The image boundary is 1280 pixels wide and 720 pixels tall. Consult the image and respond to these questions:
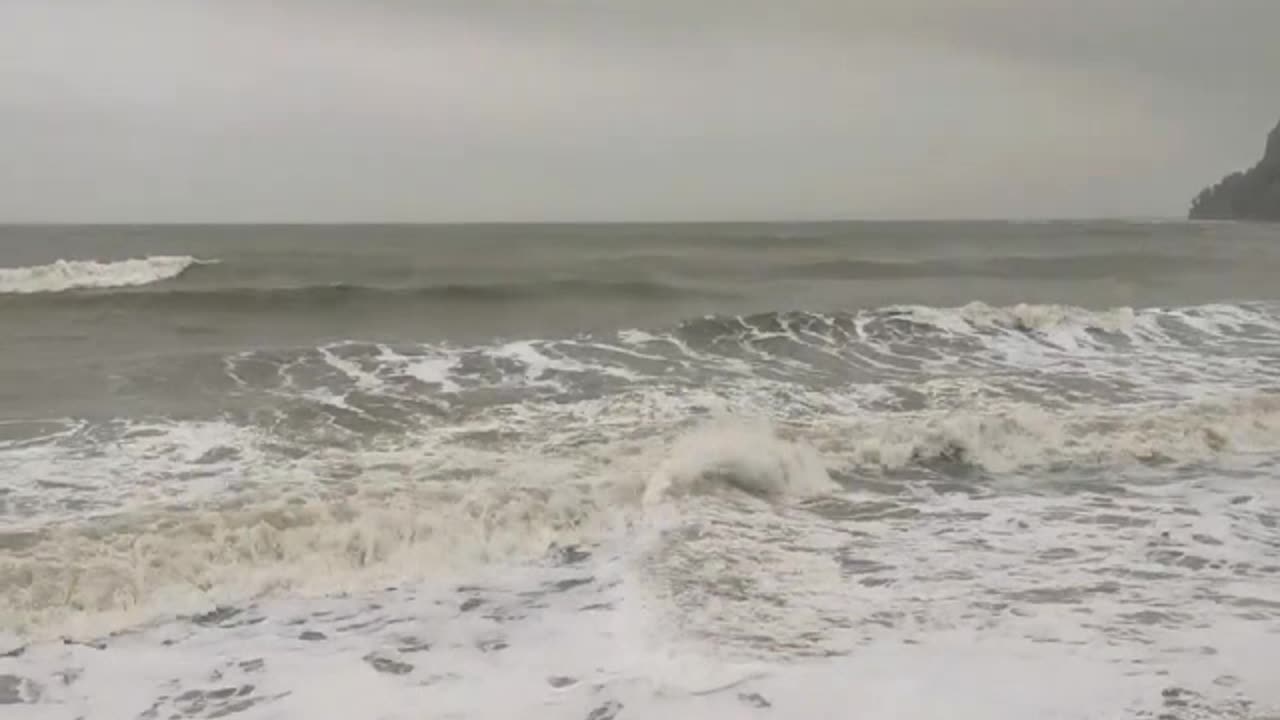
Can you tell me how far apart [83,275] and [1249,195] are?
9465cm

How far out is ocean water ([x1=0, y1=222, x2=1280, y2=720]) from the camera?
442 centimetres

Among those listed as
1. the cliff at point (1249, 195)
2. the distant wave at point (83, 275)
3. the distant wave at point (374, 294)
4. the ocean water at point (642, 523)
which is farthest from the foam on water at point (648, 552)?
the cliff at point (1249, 195)

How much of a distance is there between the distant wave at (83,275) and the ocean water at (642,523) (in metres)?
8.05

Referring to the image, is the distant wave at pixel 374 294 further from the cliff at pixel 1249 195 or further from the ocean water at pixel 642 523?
the cliff at pixel 1249 195

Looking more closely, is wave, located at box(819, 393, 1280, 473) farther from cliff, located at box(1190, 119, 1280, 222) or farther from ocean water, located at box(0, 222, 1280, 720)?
cliff, located at box(1190, 119, 1280, 222)

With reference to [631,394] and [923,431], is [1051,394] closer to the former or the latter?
[923,431]

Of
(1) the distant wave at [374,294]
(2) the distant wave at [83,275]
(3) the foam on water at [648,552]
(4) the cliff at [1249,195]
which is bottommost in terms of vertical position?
(3) the foam on water at [648,552]

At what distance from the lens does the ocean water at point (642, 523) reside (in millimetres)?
4422

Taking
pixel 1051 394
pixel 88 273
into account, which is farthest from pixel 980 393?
pixel 88 273

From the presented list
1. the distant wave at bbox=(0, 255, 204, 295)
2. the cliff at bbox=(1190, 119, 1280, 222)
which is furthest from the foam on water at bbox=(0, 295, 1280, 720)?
the cliff at bbox=(1190, 119, 1280, 222)

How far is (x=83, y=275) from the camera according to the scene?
23406 mm

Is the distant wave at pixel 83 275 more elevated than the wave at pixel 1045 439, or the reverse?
the distant wave at pixel 83 275

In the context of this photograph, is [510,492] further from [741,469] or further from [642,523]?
[741,469]

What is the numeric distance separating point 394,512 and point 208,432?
3.29 meters
